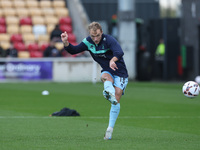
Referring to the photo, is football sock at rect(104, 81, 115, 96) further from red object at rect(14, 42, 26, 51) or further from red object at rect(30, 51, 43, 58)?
red object at rect(14, 42, 26, 51)

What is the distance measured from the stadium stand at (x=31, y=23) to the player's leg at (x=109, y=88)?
21.6m

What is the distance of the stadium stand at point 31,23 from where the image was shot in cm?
3238

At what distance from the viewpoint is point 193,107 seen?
16.6 metres

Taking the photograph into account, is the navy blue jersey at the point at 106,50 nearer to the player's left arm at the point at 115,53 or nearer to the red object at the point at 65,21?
the player's left arm at the point at 115,53

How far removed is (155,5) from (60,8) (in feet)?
35.2

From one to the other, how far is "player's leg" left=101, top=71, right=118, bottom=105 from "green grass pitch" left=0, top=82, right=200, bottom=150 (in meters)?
0.68

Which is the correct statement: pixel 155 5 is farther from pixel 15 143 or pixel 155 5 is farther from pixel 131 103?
pixel 15 143

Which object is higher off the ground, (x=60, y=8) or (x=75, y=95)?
(x=60, y=8)

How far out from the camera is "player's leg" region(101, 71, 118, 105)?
950 centimetres

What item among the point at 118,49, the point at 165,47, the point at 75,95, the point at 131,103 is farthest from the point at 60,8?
the point at 118,49

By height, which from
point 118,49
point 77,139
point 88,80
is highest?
point 118,49

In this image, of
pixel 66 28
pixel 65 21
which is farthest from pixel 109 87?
pixel 65 21

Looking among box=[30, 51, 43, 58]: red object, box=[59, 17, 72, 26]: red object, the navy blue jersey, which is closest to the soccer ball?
the navy blue jersey

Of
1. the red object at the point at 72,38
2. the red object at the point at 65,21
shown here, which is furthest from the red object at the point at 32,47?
the red object at the point at 65,21
